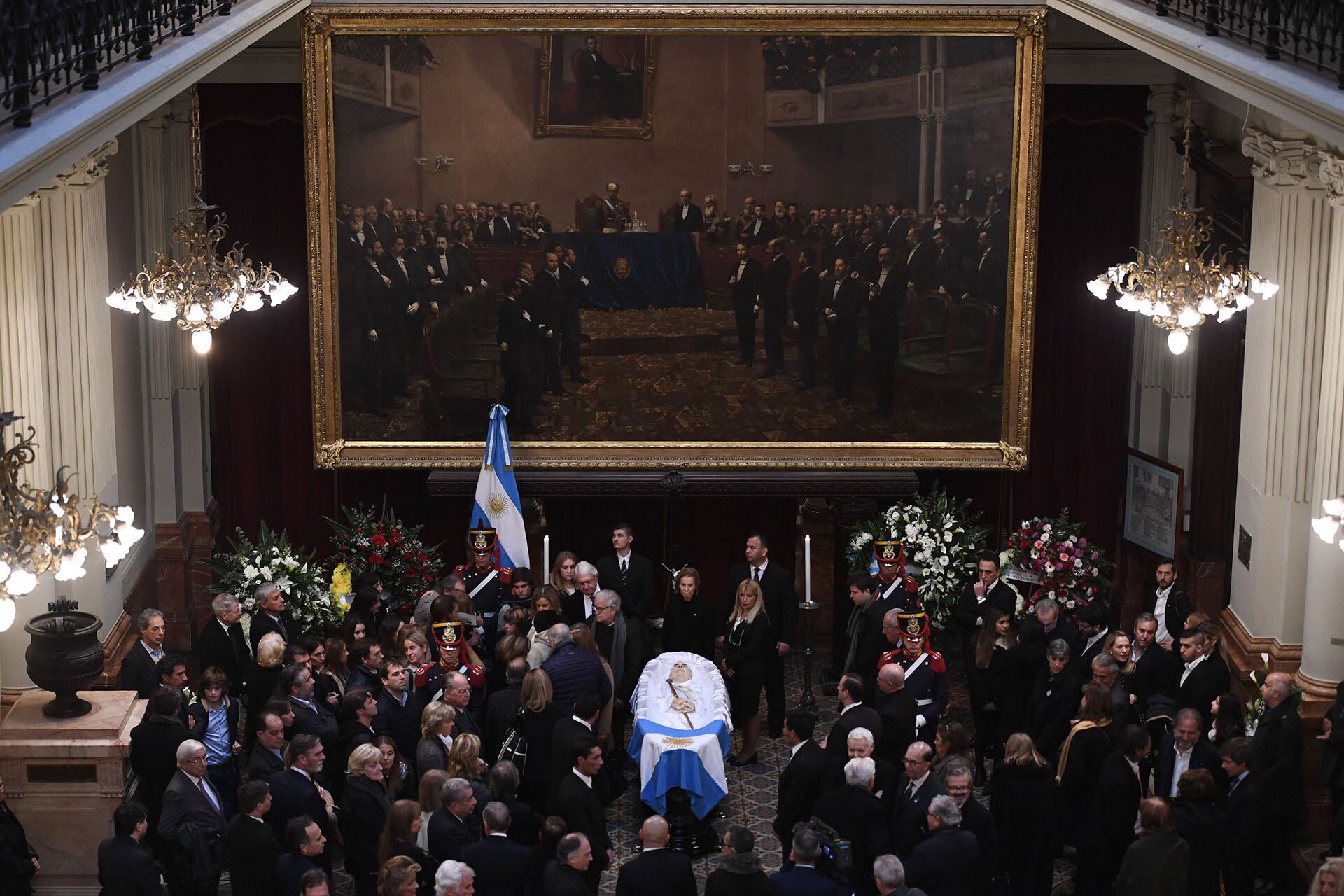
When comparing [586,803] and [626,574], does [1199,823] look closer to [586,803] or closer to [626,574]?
[586,803]

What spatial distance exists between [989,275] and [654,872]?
23.1 ft

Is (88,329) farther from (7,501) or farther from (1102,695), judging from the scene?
(1102,695)

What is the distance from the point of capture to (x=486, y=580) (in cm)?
1399

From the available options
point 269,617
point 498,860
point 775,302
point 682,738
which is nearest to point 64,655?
point 269,617

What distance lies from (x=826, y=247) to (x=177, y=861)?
7.15m

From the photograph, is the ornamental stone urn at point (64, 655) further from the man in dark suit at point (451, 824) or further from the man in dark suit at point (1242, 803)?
the man in dark suit at point (1242, 803)

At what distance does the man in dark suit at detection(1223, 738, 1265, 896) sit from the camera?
10508mm

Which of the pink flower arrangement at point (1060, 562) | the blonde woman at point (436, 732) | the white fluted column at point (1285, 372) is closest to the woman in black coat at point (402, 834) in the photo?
the blonde woman at point (436, 732)

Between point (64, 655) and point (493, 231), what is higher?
point (493, 231)

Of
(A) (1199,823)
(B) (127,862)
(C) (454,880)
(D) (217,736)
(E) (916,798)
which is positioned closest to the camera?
(C) (454,880)

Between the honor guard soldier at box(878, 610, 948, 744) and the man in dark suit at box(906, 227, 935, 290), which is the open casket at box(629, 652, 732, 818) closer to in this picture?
the honor guard soldier at box(878, 610, 948, 744)

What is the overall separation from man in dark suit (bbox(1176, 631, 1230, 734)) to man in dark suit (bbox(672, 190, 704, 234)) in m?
5.14

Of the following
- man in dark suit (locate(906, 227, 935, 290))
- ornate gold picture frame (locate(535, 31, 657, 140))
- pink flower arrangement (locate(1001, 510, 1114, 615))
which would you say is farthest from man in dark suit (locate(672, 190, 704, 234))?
pink flower arrangement (locate(1001, 510, 1114, 615))

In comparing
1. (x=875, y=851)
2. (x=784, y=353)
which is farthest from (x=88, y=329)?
(x=875, y=851)
